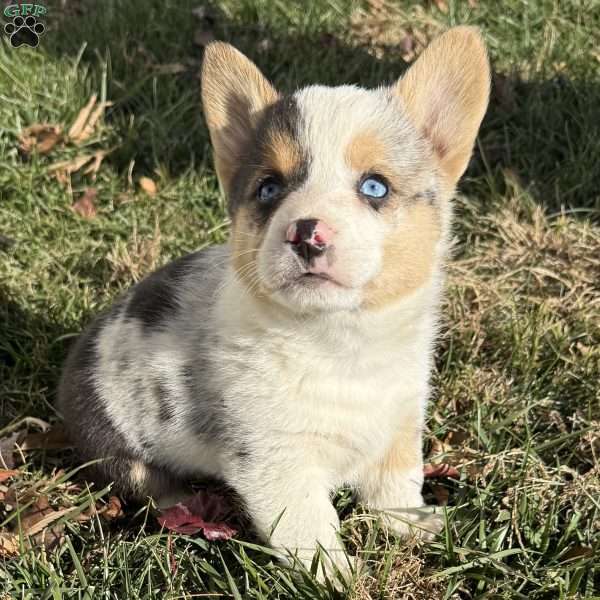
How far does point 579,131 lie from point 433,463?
288 cm

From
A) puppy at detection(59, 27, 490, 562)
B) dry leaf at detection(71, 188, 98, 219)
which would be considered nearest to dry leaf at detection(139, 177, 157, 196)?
dry leaf at detection(71, 188, 98, 219)

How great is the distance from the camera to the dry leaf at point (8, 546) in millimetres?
3457

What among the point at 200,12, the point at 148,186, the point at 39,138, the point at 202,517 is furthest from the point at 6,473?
the point at 200,12

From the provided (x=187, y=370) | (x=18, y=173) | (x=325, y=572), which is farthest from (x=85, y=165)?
(x=325, y=572)

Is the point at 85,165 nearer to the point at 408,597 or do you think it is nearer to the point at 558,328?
the point at 558,328

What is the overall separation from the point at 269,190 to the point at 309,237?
0.45m

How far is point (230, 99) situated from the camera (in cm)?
341

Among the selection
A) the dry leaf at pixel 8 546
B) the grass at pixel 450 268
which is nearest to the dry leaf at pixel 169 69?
the grass at pixel 450 268

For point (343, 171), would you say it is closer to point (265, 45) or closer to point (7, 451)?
point (7, 451)

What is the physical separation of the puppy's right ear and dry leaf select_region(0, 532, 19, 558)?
1.72m

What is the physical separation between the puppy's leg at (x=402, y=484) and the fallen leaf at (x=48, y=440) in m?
1.47

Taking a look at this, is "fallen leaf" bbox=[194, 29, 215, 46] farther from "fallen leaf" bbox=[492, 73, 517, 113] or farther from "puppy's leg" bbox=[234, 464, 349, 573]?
"puppy's leg" bbox=[234, 464, 349, 573]

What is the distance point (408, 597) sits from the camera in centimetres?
330

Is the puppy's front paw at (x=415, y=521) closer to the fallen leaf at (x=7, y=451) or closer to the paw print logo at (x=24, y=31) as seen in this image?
the fallen leaf at (x=7, y=451)
